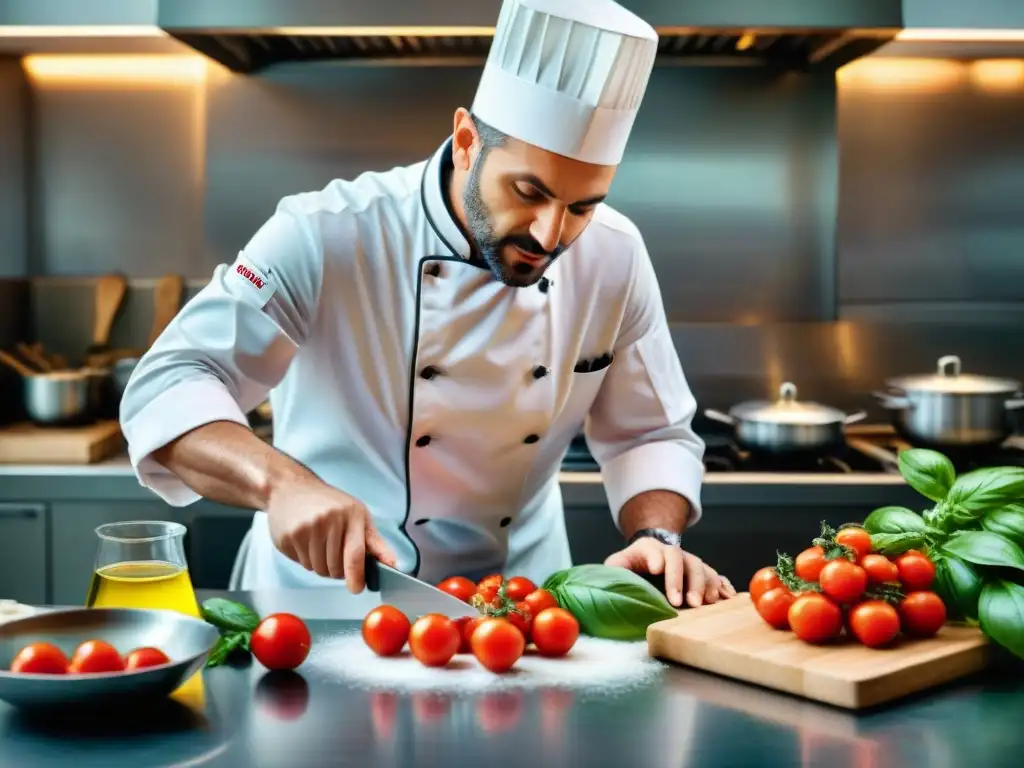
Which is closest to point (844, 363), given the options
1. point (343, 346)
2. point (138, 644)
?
point (343, 346)

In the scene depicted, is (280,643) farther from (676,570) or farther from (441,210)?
(441,210)

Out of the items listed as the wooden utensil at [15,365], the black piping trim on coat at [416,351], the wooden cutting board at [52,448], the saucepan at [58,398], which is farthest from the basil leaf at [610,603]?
the wooden utensil at [15,365]

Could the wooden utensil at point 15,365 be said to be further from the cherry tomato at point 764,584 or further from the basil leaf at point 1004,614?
the basil leaf at point 1004,614

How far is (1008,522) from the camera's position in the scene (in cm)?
143

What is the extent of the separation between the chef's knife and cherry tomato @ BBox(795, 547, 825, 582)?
1.21ft

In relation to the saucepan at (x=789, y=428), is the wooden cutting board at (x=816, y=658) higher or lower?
higher

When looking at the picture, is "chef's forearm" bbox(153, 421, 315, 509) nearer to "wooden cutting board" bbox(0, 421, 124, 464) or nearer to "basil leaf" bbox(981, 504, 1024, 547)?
"basil leaf" bbox(981, 504, 1024, 547)

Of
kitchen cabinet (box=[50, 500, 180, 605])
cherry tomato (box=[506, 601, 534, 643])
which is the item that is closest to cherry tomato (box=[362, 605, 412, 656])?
cherry tomato (box=[506, 601, 534, 643])

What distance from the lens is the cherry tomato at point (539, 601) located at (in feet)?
4.60

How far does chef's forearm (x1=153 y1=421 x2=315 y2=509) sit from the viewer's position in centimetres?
150

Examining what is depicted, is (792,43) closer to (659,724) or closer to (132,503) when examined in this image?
(132,503)

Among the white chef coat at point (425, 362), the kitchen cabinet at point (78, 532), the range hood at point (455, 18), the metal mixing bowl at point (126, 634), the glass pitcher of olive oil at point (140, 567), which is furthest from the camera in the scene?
the kitchen cabinet at point (78, 532)

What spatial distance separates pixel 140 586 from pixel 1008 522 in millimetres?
972

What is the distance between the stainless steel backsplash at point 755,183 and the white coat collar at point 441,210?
1490 mm
